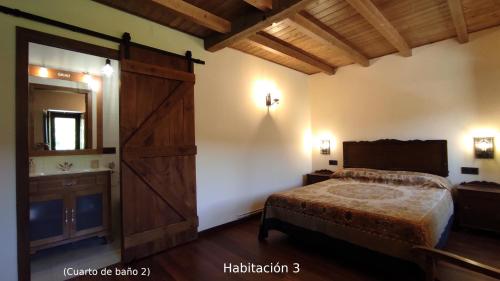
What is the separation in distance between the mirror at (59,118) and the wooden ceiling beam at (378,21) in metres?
3.90

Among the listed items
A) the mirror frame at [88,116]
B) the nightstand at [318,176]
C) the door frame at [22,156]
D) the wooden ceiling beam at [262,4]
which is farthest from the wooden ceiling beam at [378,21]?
the mirror frame at [88,116]

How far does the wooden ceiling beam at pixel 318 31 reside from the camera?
2.87 meters

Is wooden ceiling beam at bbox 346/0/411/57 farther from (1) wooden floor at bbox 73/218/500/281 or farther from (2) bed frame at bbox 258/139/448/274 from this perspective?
(1) wooden floor at bbox 73/218/500/281

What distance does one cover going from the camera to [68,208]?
2967 millimetres

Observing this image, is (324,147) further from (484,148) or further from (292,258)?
(292,258)

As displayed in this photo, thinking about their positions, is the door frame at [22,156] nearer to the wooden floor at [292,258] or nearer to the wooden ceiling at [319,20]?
the wooden floor at [292,258]

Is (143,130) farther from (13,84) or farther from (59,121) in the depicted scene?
(59,121)

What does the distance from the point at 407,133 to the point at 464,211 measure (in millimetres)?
1411

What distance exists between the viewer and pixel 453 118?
3650mm

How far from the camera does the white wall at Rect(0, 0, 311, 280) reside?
6.71ft

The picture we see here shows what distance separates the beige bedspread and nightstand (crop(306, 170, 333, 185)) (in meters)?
0.78

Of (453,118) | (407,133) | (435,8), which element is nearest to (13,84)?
(435,8)

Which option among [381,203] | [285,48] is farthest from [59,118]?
[381,203]

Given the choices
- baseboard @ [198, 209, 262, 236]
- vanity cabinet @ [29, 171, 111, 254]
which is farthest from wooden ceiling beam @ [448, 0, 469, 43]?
vanity cabinet @ [29, 171, 111, 254]
